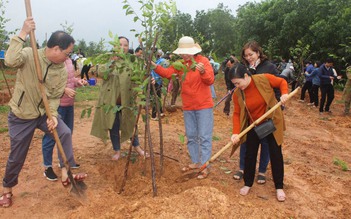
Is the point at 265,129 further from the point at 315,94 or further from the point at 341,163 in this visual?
the point at 315,94

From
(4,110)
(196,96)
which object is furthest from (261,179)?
(4,110)

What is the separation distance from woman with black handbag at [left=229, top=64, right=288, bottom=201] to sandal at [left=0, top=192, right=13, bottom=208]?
226 cm

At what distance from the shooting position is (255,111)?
3398 mm

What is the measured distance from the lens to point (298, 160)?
16.8 feet

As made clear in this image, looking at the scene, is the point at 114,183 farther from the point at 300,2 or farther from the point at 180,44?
the point at 300,2

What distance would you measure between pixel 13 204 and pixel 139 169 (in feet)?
5.02

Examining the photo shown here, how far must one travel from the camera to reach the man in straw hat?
11.7 ft

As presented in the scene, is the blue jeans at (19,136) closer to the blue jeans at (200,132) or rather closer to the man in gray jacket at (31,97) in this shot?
the man in gray jacket at (31,97)

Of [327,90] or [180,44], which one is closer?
[180,44]

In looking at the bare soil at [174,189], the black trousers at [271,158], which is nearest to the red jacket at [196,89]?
the black trousers at [271,158]

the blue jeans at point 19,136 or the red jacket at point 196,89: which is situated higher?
the red jacket at point 196,89

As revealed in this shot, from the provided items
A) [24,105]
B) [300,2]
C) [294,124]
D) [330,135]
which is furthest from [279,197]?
[300,2]

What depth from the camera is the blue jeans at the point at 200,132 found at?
12.5ft

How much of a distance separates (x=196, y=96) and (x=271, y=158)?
107 centimetres
